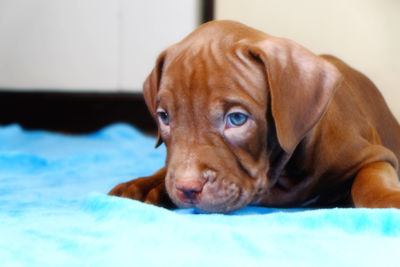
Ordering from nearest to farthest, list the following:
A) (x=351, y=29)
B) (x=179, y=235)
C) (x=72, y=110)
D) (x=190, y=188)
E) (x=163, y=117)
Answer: (x=179, y=235)
(x=190, y=188)
(x=163, y=117)
(x=351, y=29)
(x=72, y=110)

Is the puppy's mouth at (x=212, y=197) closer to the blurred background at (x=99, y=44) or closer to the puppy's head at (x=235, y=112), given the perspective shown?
the puppy's head at (x=235, y=112)

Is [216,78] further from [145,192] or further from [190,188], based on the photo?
[145,192]

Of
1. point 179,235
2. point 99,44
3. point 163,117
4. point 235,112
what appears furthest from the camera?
point 99,44

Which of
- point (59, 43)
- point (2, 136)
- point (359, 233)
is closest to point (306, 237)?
point (359, 233)

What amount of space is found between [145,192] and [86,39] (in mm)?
5152

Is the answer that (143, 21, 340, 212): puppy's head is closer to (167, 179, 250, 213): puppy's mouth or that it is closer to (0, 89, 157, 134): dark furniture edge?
(167, 179, 250, 213): puppy's mouth

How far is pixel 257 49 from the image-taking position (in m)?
2.46

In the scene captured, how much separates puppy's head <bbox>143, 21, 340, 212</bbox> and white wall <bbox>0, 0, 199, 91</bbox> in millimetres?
4585

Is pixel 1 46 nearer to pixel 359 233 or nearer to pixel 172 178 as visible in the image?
pixel 172 178

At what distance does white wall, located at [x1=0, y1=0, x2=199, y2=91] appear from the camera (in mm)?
7109

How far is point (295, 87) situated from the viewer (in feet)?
7.88

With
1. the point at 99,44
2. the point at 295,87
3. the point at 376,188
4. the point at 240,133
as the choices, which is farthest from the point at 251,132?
the point at 99,44

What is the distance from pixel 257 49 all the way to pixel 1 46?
637 centimetres

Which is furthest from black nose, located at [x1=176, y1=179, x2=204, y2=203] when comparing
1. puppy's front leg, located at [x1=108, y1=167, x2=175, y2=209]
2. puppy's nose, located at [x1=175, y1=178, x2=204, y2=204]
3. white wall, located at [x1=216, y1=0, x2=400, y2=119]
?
white wall, located at [x1=216, y1=0, x2=400, y2=119]
